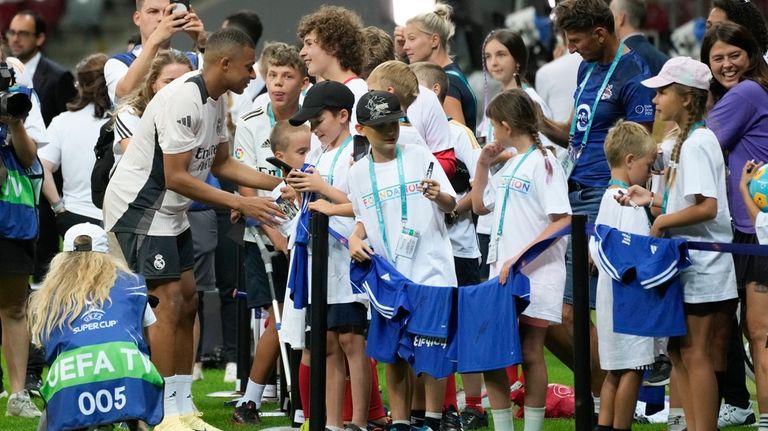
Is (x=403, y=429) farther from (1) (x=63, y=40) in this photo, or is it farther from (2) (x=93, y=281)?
(1) (x=63, y=40)

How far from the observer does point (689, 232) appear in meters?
6.61

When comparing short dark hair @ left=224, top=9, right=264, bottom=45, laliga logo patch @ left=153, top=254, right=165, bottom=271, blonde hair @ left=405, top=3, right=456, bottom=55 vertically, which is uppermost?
short dark hair @ left=224, top=9, right=264, bottom=45

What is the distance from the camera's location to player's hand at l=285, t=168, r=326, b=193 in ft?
22.9

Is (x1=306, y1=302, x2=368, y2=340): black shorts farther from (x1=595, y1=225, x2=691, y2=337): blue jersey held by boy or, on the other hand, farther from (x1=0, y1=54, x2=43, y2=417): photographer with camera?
(x1=0, y1=54, x2=43, y2=417): photographer with camera

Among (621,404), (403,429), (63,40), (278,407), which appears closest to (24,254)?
(278,407)

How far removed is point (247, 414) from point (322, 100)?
2.17 meters

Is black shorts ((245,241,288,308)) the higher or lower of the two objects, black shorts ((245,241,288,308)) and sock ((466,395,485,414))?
the higher

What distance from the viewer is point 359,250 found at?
6.84m

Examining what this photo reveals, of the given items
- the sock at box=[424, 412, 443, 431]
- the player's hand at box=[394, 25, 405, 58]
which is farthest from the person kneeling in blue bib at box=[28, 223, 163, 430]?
the player's hand at box=[394, 25, 405, 58]

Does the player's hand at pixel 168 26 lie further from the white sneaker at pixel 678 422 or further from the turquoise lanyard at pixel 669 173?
the white sneaker at pixel 678 422

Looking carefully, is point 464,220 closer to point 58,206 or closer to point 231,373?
point 231,373

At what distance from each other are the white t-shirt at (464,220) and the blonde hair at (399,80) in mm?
549

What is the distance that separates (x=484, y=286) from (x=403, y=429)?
0.86 meters

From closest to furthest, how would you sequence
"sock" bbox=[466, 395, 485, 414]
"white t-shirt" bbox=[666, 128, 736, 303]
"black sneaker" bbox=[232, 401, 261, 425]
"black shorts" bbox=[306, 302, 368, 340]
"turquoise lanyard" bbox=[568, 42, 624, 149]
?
"white t-shirt" bbox=[666, 128, 736, 303]
"black shorts" bbox=[306, 302, 368, 340]
"turquoise lanyard" bbox=[568, 42, 624, 149]
"sock" bbox=[466, 395, 485, 414]
"black sneaker" bbox=[232, 401, 261, 425]
